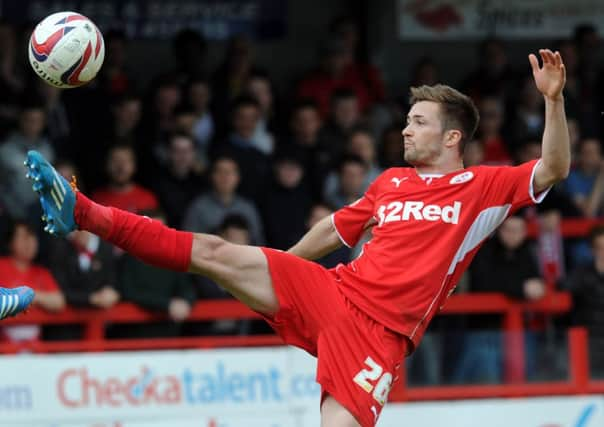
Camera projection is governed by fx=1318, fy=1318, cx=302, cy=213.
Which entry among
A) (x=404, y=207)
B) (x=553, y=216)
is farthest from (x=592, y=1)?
(x=404, y=207)

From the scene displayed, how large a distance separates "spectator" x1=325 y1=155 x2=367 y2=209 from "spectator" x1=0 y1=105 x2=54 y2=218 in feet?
7.36

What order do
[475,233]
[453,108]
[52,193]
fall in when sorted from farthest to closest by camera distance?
1. [453,108]
2. [475,233]
3. [52,193]

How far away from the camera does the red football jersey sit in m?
6.35

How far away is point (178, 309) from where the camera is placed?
9281 mm

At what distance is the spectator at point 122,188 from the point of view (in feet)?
31.8

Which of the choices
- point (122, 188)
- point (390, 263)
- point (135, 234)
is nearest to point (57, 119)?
point (122, 188)

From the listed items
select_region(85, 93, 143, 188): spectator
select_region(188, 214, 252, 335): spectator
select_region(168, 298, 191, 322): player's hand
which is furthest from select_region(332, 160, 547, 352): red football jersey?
select_region(85, 93, 143, 188): spectator

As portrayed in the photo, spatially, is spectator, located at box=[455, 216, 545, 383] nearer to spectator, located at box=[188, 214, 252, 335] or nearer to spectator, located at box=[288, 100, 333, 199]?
spectator, located at box=[288, 100, 333, 199]

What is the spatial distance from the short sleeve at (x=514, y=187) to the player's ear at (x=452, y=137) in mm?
248

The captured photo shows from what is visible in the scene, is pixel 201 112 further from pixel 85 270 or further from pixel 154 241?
pixel 154 241

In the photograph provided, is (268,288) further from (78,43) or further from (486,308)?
(486,308)

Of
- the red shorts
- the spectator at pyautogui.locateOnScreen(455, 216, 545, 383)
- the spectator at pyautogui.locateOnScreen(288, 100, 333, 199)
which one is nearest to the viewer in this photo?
the red shorts

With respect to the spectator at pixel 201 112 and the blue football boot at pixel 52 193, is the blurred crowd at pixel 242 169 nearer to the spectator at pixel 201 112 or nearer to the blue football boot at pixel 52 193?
the spectator at pixel 201 112

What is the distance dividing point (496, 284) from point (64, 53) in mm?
4426
